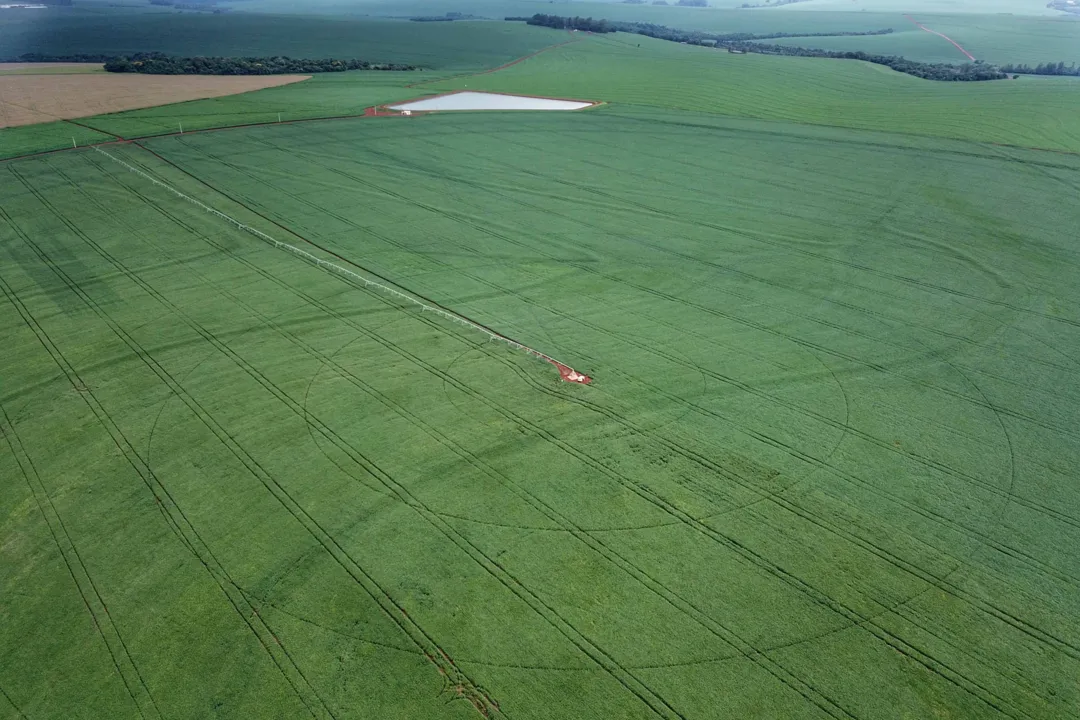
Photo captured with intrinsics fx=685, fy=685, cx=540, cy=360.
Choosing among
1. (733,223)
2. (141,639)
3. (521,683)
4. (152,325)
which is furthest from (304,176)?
(521,683)

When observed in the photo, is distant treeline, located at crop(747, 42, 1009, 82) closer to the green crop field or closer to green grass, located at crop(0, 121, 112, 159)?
the green crop field

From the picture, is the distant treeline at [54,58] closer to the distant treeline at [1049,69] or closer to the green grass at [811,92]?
the green grass at [811,92]

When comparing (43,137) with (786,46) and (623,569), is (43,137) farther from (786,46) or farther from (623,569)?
(786,46)

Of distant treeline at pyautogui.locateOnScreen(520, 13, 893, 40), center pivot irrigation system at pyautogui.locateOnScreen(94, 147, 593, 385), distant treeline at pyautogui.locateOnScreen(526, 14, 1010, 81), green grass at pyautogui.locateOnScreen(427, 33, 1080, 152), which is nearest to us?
→ center pivot irrigation system at pyautogui.locateOnScreen(94, 147, 593, 385)

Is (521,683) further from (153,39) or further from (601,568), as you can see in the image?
(153,39)

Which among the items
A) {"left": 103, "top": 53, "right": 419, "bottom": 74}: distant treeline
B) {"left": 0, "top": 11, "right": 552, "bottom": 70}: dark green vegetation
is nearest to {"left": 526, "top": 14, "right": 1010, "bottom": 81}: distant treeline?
{"left": 0, "top": 11, "right": 552, "bottom": 70}: dark green vegetation

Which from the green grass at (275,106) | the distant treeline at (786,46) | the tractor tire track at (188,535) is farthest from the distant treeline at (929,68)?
the tractor tire track at (188,535)
